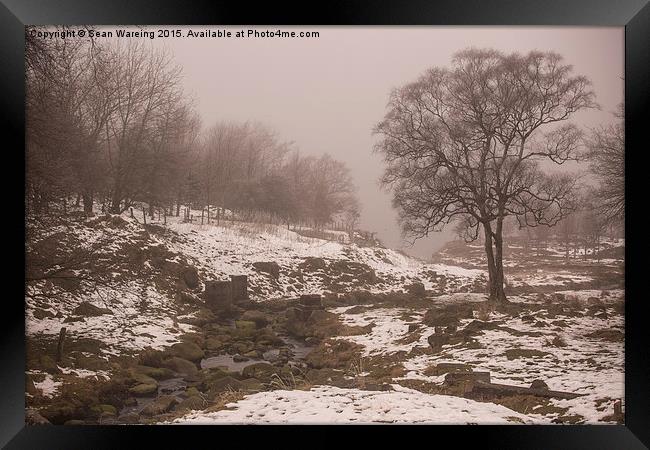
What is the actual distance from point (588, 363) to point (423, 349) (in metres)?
1.84

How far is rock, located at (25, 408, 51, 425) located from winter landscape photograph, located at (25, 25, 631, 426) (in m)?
0.09

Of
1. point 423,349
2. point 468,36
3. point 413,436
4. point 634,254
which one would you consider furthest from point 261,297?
point 634,254

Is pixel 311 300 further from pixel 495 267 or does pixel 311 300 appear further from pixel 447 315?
pixel 495 267

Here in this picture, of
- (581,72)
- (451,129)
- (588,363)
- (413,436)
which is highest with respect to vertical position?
(581,72)

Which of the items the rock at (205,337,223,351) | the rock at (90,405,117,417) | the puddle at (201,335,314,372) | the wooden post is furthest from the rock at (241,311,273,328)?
the wooden post

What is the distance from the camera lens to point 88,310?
16.4 feet

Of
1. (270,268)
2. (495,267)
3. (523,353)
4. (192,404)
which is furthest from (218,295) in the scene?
(523,353)

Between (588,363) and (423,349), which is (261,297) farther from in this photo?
(588,363)

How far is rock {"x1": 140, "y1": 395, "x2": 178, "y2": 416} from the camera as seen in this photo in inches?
194

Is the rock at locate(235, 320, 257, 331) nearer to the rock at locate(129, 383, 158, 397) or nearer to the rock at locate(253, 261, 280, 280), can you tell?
the rock at locate(253, 261, 280, 280)

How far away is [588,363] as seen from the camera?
16.5 feet

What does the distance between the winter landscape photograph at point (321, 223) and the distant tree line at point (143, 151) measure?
0.08 ft

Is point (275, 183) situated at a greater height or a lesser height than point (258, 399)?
greater

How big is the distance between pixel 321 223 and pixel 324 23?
222cm
